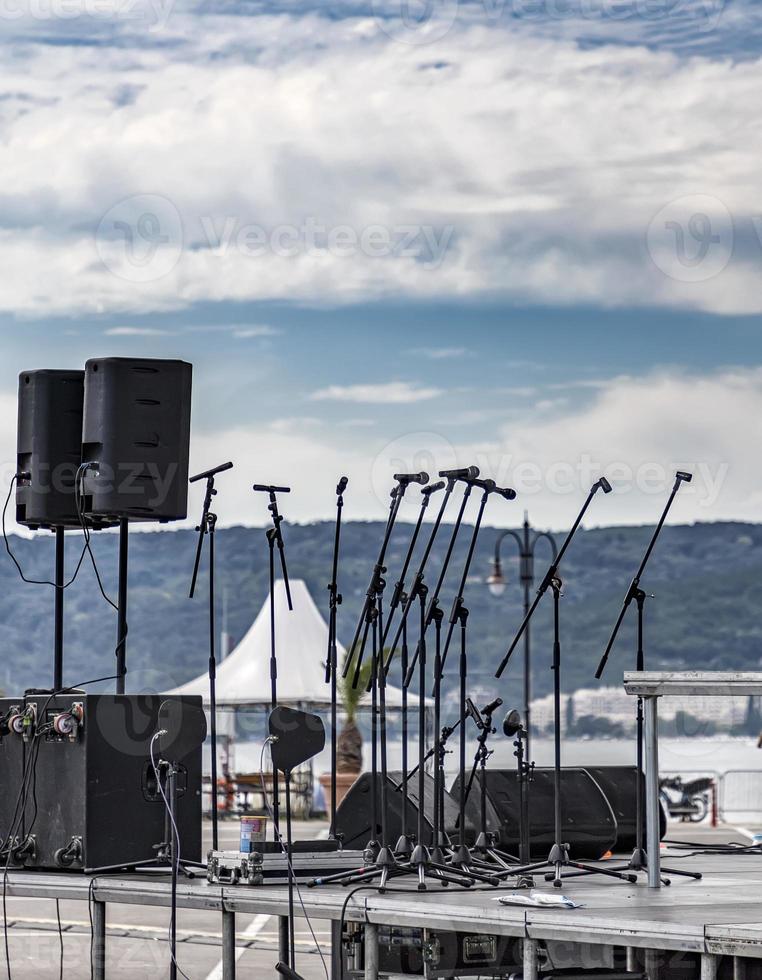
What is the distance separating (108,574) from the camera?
14488 cm

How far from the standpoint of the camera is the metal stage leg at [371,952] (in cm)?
557

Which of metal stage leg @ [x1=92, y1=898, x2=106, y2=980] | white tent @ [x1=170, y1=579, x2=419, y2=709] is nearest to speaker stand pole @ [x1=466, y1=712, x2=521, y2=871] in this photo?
metal stage leg @ [x1=92, y1=898, x2=106, y2=980]

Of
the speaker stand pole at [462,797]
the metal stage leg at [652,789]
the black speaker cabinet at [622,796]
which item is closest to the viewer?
the metal stage leg at [652,789]

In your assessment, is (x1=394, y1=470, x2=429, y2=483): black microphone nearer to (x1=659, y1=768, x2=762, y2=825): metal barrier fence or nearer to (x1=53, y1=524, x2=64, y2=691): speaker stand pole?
(x1=53, y1=524, x2=64, y2=691): speaker stand pole

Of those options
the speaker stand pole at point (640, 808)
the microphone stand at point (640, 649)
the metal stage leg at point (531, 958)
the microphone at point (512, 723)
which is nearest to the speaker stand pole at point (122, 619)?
the microphone at point (512, 723)

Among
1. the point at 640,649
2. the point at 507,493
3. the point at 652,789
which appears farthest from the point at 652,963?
the point at 507,493

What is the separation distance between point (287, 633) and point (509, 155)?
41.3 metres

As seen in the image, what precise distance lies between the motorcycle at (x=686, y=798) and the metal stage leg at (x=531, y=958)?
17.9 metres

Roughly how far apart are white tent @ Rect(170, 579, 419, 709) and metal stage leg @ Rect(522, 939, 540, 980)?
52.2 ft

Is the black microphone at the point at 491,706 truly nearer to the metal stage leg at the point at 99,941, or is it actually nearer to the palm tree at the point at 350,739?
the metal stage leg at the point at 99,941

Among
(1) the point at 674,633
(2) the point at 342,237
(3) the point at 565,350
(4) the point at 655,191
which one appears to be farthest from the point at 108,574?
(2) the point at 342,237

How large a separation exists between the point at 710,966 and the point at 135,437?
3.56 meters

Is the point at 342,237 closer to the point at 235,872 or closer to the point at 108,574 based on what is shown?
the point at 235,872

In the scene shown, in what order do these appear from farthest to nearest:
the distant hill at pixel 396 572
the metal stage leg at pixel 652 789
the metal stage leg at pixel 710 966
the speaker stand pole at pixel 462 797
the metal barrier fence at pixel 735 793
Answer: the distant hill at pixel 396 572 → the metal barrier fence at pixel 735 793 → the speaker stand pole at pixel 462 797 → the metal stage leg at pixel 652 789 → the metal stage leg at pixel 710 966
